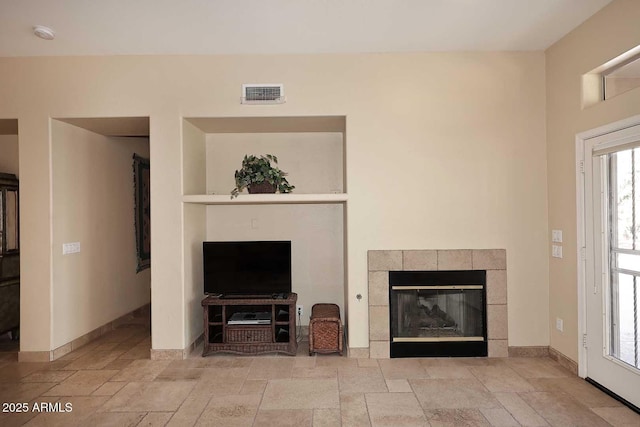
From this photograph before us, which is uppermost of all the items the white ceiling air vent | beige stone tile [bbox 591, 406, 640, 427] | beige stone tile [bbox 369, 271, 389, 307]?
the white ceiling air vent

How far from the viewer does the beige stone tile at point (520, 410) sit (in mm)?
2699

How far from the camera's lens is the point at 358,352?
395 centimetres

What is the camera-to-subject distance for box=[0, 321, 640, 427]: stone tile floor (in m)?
2.78

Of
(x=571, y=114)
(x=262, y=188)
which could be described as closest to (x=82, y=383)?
(x=262, y=188)

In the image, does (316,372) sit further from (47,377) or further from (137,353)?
(47,377)

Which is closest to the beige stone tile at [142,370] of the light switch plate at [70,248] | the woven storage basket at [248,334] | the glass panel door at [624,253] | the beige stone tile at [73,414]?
the beige stone tile at [73,414]

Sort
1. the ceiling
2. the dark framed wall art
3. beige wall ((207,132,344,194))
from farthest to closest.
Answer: the dark framed wall art, beige wall ((207,132,344,194)), the ceiling

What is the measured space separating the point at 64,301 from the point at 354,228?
Answer: 3.08 metres

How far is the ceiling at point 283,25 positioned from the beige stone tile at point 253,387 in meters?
3.01

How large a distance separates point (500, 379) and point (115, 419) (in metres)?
3.02

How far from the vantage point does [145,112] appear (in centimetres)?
399

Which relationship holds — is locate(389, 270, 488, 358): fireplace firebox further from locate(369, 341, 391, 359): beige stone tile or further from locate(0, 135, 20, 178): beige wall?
locate(0, 135, 20, 178): beige wall

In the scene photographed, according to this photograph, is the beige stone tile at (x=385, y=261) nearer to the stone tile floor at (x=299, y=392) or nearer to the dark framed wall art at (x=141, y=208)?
the stone tile floor at (x=299, y=392)

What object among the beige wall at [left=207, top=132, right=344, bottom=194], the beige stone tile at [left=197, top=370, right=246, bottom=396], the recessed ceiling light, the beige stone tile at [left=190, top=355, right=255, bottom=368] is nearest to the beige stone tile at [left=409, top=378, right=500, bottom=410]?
the beige stone tile at [left=197, top=370, right=246, bottom=396]
